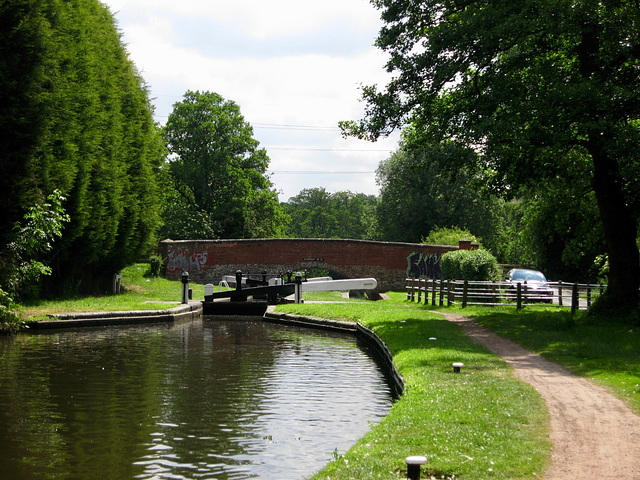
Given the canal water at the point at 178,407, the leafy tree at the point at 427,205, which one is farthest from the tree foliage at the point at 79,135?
the leafy tree at the point at 427,205

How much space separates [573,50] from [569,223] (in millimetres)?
7836

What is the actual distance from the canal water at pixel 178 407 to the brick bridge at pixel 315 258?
79.9 feet

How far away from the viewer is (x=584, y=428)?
23.0 ft

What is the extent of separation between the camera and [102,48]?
2750cm

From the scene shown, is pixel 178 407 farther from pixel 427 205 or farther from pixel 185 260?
pixel 427 205

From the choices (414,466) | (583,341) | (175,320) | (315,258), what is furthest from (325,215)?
(414,466)

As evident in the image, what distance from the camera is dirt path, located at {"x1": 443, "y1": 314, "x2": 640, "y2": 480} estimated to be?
5.68m

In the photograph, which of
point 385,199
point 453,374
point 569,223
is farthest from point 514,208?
point 453,374

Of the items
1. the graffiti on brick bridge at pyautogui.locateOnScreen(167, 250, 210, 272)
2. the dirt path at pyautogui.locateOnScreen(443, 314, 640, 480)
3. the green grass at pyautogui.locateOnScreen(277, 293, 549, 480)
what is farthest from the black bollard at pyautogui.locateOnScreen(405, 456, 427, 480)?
the graffiti on brick bridge at pyautogui.locateOnScreen(167, 250, 210, 272)

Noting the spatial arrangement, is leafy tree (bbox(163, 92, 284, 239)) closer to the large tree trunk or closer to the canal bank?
the canal bank

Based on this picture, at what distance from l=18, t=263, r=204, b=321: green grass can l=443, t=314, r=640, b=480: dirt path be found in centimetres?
1362

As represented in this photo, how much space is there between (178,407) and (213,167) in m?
42.3

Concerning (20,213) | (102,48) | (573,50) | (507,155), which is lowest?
(20,213)

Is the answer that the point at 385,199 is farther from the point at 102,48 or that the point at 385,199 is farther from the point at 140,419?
the point at 140,419
